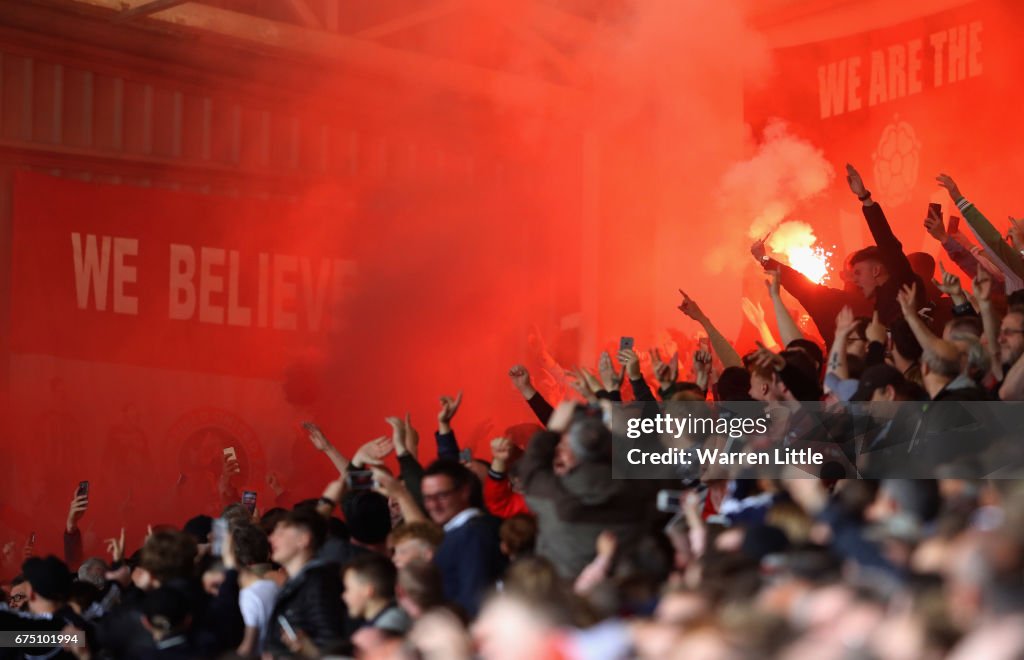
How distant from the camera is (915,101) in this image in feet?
32.3

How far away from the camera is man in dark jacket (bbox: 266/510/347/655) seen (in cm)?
509

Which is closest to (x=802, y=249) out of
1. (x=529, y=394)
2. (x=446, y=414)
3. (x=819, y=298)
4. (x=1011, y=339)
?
(x=819, y=298)

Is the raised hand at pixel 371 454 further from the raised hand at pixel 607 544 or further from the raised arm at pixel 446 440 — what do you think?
the raised hand at pixel 607 544

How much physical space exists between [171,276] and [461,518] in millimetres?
5640

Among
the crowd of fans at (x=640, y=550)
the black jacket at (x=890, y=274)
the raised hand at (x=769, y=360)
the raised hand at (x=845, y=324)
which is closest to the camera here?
the crowd of fans at (x=640, y=550)

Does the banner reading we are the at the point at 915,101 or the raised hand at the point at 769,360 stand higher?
the banner reading we are the at the point at 915,101

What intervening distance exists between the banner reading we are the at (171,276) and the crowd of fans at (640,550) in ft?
9.06

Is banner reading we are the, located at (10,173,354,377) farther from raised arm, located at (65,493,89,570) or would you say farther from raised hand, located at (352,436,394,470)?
raised hand, located at (352,436,394,470)

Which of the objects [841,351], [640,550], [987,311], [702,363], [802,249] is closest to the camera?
[640,550]

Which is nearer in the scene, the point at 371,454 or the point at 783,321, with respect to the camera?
the point at 371,454

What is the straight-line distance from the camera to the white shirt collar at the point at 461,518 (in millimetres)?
5195

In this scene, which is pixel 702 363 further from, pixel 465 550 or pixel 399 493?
pixel 465 550

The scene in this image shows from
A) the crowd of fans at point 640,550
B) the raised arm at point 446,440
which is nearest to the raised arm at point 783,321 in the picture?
the crowd of fans at point 640,550

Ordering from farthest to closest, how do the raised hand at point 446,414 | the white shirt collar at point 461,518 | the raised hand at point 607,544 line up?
1. the raised hand at point 446,414
2. the white shirt collar at point 461,518
3. the raised hand at point 607,544
